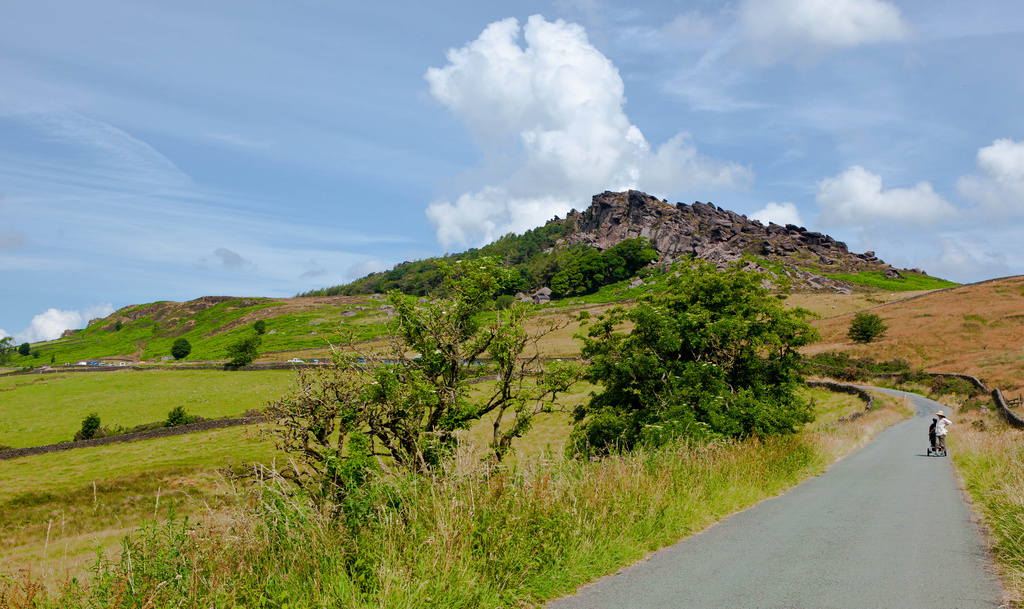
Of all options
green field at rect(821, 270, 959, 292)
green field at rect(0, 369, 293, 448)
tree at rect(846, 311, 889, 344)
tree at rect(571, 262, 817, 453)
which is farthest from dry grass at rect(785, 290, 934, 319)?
green field at rect(0, 369, 293, 448)

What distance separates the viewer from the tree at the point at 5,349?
129500 millimetres

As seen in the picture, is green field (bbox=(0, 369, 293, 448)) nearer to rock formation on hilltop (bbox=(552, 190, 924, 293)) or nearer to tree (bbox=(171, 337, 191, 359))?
tree (bbox=(171, 337, 191, 359))

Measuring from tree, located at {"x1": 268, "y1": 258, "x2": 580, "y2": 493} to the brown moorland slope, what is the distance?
147 ft

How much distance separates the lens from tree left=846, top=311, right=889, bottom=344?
74438 mm

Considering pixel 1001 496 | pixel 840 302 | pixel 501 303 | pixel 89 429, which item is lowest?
pixel 89 429

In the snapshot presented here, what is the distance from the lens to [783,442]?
14.3 m

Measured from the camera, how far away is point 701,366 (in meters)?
20.2

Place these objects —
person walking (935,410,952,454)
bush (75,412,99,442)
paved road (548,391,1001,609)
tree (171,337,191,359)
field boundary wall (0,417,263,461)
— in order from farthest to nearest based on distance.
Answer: tree (171,337,191,359) < bush (75,412,99,442) < field boundary wall (0,417,263,461) < person walking (935,410,952,454) < paved road (548,391,1001,609)

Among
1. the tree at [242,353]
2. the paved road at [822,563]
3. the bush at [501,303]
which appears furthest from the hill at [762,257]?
the paved road at [822,563]

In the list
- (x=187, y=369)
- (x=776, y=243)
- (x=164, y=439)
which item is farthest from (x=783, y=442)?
(x=776, y=243)

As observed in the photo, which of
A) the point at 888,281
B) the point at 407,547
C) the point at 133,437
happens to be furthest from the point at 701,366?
the point at 888,281

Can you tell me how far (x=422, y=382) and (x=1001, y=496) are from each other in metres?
9.88

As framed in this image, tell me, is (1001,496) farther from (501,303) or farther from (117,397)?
(501,303)

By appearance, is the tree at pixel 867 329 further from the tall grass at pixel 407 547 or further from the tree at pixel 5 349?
the tree at pixel 5 349
